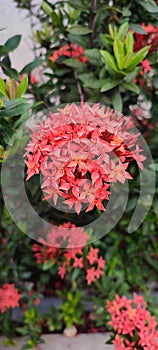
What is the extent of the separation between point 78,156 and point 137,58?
519 millimetres

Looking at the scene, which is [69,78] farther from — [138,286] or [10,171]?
[138,286]

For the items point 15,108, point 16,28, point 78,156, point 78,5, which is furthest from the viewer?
point 16,28

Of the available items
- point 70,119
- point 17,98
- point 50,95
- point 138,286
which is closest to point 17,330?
point 138,286

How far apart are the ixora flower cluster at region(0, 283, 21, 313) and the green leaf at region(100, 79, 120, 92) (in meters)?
0.89

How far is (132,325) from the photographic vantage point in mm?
1611

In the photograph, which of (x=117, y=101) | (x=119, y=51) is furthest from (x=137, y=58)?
(x=117, y=101)

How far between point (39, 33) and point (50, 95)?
0.25m

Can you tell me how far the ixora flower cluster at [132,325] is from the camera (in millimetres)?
1561

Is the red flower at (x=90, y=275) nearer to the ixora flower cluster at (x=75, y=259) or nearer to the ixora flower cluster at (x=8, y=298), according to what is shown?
the ixora flower cluster at (x=75, y=259)

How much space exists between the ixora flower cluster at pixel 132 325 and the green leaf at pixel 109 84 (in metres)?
0.75

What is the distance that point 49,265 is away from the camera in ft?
6.14

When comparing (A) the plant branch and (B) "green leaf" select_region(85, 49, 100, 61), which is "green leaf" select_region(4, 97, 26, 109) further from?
(A) the plant branch

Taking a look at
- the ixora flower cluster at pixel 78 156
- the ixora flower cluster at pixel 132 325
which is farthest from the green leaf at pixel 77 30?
the ixora flower cluster at pixel 132 325

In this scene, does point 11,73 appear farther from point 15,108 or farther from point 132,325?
point 132,325
